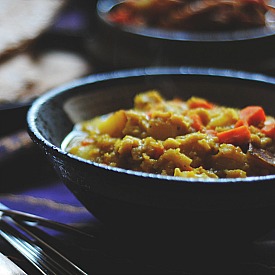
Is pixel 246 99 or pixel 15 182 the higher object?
pixel 246 99

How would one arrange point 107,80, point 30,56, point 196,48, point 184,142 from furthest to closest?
point 30,56, point 196,48, point 107,80, point 184,142

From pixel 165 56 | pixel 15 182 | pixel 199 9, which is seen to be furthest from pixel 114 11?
pixel 15 182

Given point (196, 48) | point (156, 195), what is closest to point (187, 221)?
point (156, 195)

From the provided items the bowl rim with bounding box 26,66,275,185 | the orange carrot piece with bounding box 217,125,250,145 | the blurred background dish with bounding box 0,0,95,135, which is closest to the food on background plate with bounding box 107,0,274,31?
the blurred background dish with bounding box 0,0,95,135

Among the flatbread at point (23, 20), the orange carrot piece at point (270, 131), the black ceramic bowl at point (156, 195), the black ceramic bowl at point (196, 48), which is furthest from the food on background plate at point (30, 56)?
the orange carrot piece at point (270, 131)

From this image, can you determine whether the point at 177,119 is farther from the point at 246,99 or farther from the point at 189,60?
the point at 189,60

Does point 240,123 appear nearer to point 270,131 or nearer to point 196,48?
point 270,131

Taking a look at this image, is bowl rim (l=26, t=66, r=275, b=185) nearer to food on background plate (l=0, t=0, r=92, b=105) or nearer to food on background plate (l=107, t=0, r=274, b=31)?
food on background plate (l=0, t=0, r=92, b=105)
